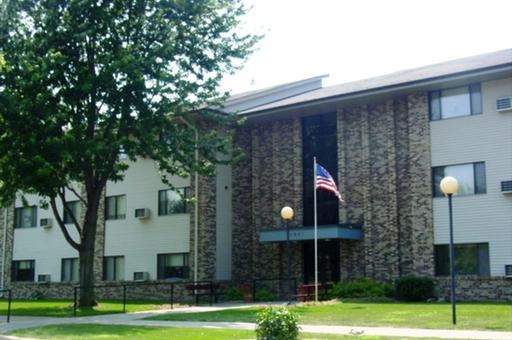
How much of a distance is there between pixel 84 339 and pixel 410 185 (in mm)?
15434

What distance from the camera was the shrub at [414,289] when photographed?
2405cm

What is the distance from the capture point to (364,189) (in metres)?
27.6

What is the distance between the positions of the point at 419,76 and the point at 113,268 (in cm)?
1659

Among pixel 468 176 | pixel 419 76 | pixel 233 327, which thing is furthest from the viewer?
pixel 419 76

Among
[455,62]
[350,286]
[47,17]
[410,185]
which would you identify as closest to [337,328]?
[350,286]

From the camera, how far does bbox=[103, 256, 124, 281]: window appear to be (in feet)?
108

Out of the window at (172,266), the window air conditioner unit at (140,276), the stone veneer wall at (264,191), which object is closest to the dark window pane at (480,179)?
the stone veneer wall at (264,191)

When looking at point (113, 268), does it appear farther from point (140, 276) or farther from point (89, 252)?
point (89, 252)

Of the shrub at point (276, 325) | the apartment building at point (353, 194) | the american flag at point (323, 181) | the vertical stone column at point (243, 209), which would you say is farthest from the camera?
the vertical stone column at point (243, 209)

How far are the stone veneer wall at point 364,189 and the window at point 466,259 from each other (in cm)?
33

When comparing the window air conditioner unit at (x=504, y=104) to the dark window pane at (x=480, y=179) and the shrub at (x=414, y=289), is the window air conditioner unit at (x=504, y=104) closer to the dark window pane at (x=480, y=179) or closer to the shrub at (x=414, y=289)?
the dark window pane at (x=480, y=179)

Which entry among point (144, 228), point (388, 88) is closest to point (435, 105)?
point (388, 88)

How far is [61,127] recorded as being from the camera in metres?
22.9

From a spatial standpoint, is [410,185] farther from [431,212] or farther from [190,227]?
[190,227]
